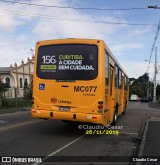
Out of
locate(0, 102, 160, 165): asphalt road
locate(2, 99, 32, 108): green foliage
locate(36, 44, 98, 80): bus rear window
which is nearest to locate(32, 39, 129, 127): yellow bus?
locate(36, 44, 98, 80): bus rear window

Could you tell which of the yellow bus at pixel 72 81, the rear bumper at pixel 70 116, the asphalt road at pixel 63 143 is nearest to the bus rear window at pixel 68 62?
the yellow bus at pixel 72 81

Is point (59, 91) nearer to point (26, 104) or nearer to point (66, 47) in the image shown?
point (66, 47)

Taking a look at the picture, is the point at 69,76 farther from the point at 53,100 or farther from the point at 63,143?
the point at 63,143

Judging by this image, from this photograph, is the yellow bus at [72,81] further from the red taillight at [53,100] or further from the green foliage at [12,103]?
the green foliage at [12,103]

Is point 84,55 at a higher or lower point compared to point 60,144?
higher

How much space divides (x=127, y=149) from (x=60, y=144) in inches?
81.5

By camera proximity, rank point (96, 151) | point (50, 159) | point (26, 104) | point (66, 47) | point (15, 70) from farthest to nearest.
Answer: point (15, 70) < point (26, 104) < point (66, 47) < point (96, 151) < point (50, 159)

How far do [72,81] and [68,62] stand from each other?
0.71 meters

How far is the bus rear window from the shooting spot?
37.4ft

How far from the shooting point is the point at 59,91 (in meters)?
11.6

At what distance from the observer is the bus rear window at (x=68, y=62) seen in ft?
37.4

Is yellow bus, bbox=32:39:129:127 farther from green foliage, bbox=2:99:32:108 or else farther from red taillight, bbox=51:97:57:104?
green foliage, bbox=2:99:32:108

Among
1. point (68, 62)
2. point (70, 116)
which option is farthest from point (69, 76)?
point (70, 116)

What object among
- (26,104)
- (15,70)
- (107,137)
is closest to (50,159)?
(107,137)
